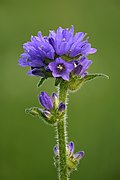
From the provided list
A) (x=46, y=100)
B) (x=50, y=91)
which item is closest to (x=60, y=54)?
(x=46, y=100)

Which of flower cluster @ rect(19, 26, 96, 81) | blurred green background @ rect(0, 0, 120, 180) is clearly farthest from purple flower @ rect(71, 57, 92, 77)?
blurred green background @ rect(0, 0, 120, 180)

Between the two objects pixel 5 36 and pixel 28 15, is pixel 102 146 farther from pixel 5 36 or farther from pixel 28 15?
pixel 28 15

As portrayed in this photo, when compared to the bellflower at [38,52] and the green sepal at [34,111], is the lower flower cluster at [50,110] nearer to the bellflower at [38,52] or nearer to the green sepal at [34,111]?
the green sepal at [34,111]

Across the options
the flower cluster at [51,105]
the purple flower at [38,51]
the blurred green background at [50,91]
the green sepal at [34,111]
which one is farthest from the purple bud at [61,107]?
the blurred green background at [50,91]

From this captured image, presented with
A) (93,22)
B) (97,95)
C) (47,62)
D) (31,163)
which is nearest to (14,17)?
(93,22)

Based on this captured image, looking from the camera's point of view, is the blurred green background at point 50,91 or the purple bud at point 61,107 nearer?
the purple bud at point 61,107

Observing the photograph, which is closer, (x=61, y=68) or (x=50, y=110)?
(x=61, y=68)

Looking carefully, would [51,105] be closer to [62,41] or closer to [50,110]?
[50,110]
